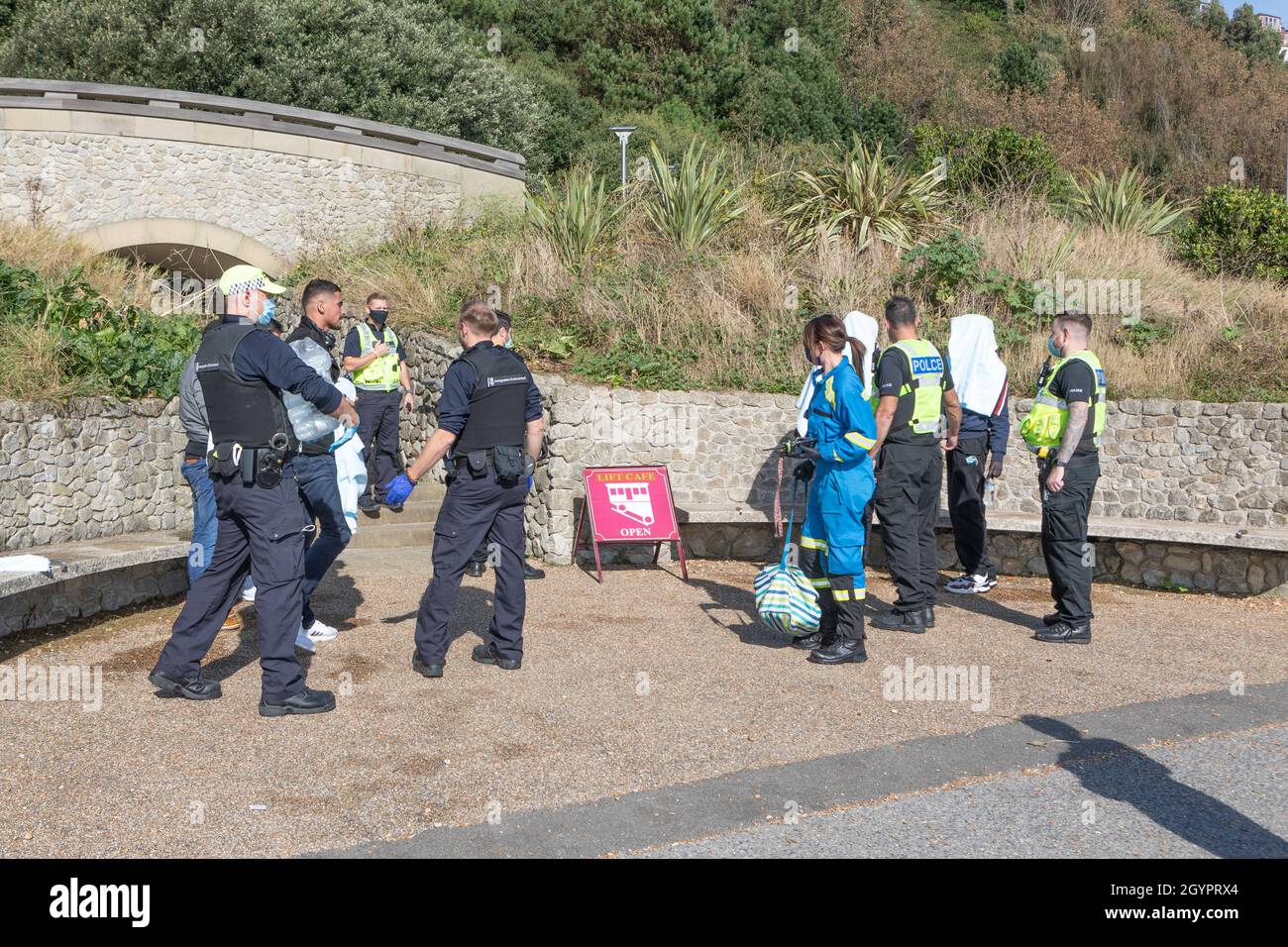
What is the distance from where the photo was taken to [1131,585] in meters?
9.66

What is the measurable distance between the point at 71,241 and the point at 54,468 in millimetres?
10088

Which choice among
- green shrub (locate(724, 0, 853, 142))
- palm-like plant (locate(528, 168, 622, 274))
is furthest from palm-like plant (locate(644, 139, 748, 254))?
green shrub (locate(724, 0, 853, 142))

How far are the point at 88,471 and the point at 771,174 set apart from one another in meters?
10.9

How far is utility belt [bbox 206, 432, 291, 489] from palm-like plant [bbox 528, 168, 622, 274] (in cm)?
835

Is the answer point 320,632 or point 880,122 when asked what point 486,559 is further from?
point 880,122

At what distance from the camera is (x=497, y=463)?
20.7 feet

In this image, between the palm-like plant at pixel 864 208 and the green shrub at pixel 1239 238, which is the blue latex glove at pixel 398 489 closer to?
the palm-like plant at pixel 864 208

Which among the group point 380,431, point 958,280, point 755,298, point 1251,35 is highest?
point 1251,35

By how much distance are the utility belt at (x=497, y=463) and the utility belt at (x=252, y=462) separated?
1070 millimetres

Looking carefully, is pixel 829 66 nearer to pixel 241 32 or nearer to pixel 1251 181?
pixel 1251 181

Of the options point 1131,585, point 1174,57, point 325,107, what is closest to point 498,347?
point 1131,585

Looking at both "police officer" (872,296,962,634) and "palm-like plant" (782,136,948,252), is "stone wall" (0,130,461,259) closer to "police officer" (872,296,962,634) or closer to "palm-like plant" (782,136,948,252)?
"palm-like plant" (782,136,948,252)

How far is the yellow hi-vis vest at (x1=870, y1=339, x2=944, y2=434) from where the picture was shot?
748cm

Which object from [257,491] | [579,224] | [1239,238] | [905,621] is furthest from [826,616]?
[1239,238]
